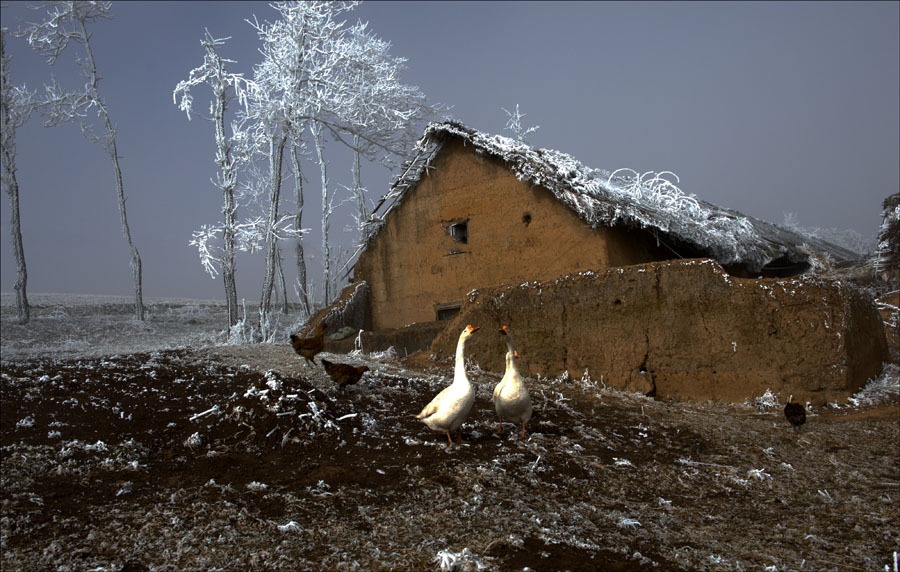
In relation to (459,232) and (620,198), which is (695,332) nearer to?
(620,198)

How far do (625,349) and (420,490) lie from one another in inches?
202

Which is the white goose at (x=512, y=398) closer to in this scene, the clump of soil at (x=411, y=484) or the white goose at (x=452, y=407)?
the clump of soil at (x=411, y=484)

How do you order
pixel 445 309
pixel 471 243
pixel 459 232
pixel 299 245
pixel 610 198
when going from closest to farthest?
pixel 610 198 < pixel 471 243 < pixel 445 309 < pixel 459 232 < pixel 299 245

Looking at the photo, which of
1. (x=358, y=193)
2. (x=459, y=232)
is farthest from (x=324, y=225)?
(x=459, y=232)

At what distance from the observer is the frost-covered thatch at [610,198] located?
1125 centimetres

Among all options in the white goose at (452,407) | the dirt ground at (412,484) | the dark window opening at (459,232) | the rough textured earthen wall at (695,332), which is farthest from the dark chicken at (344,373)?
the dark window opening at (459,232)

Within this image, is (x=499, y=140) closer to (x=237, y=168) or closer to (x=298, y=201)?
(x=237, y=168)

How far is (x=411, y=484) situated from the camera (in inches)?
175

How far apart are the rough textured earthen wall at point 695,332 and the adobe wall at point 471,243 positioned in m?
2.28

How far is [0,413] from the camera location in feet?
20.2

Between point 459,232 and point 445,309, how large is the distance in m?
1.72

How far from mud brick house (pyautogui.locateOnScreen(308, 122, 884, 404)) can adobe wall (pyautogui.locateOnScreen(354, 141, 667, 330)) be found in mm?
22

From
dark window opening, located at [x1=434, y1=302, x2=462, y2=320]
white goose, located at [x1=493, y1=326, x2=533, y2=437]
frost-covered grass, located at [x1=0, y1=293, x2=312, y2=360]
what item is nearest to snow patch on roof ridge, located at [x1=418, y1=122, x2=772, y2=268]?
dark window opening, located at [x1=434, y1=302, x2=462, y2=320]

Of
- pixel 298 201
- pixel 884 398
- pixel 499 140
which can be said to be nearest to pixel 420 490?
pixel 884 398
